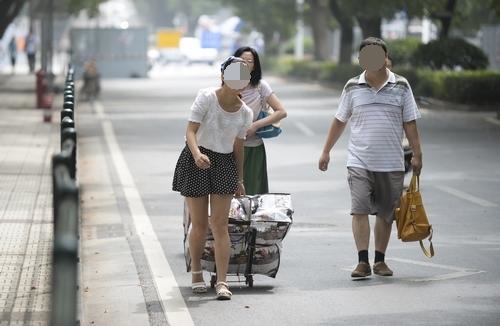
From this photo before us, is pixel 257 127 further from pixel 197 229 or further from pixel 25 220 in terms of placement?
pixel 25 220

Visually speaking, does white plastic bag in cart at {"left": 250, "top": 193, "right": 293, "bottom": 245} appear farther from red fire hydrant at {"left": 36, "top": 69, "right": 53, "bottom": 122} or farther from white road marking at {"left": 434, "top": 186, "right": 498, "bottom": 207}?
red fire hydrant at {"left": 36, "top": 69, "right": 53, "bottom": 122}

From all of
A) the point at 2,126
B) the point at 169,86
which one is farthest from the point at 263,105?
the point at 169,86

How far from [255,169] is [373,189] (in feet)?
3.97

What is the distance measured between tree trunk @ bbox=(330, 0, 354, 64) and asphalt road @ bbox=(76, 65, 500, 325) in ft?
69.4

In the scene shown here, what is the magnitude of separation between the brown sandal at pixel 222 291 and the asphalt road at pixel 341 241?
54 millimetres

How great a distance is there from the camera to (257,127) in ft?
35.5

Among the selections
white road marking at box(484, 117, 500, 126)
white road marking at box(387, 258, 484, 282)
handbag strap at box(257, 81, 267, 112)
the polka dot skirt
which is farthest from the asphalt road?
handbag strap at box(257, 81, 267, 112)

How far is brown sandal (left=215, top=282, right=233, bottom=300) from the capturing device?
9.18 meters

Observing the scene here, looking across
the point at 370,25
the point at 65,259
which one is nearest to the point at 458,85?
the point at 370,25

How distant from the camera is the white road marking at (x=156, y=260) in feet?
28.8

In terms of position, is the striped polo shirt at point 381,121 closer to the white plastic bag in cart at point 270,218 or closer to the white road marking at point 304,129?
the white plastic bag in cart at point 270,218

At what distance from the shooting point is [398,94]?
33.0 feet

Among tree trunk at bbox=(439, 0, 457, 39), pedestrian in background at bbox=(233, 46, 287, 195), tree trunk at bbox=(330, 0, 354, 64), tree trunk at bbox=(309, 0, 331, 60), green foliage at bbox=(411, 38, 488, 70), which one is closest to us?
pedestrian in background at bbox=(233, 46, 287, 195)

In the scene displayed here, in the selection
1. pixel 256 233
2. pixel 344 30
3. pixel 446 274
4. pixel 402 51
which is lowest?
pixel 402 51
